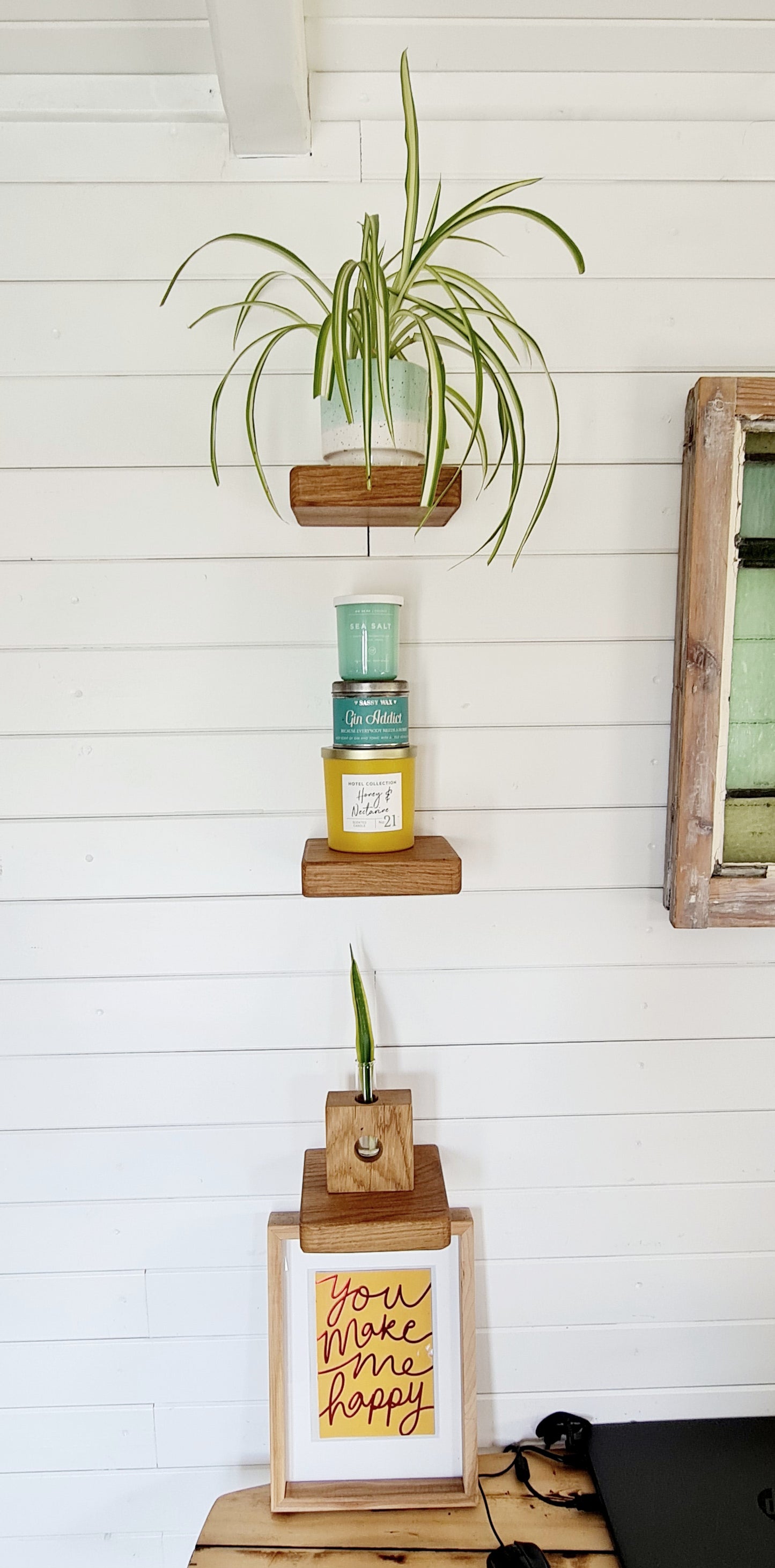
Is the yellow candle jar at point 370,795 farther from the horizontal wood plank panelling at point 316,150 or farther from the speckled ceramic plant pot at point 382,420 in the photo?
the horizontal wood plank panelling at point 316,150

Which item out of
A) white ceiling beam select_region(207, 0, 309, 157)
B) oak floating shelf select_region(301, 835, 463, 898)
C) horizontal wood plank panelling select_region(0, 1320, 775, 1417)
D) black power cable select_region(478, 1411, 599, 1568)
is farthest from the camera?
horizontal wood plank panelling select_region(0, 1320, 775, 1417)

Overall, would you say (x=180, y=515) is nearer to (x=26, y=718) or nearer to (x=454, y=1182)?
(x=26, y=718)

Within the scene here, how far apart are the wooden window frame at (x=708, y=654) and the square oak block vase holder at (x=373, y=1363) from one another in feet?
1.31

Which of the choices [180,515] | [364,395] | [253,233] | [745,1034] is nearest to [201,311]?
[253,233]

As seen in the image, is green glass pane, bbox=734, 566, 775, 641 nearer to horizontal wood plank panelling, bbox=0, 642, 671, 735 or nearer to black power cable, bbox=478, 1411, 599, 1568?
horizontal wood plank panelling, bbox=0, 642, 671, 735

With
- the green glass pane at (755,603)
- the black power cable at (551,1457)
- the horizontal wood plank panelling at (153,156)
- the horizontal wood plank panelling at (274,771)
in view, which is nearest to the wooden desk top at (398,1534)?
the black power cable at (551,1457)

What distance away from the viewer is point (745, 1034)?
1.06m

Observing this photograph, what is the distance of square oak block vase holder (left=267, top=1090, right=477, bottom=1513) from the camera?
1.00m

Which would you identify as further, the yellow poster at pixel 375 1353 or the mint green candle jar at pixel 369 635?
the yellow poster at pixel 375 1353

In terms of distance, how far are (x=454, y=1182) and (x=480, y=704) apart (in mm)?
553

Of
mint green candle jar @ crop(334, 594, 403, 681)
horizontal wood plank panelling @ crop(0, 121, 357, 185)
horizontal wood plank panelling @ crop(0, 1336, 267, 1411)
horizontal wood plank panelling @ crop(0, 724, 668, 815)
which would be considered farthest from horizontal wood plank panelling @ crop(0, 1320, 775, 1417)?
horizontal wood plank panelling @ crop(0, 121, 357, 185)

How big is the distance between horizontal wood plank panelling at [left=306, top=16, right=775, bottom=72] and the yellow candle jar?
0.69 metres

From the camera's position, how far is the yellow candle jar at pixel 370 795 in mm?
870

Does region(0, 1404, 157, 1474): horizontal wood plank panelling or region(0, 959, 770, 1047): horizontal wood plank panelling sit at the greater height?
region(0, 959, 770, 1047): horizontal wood plank panelling
